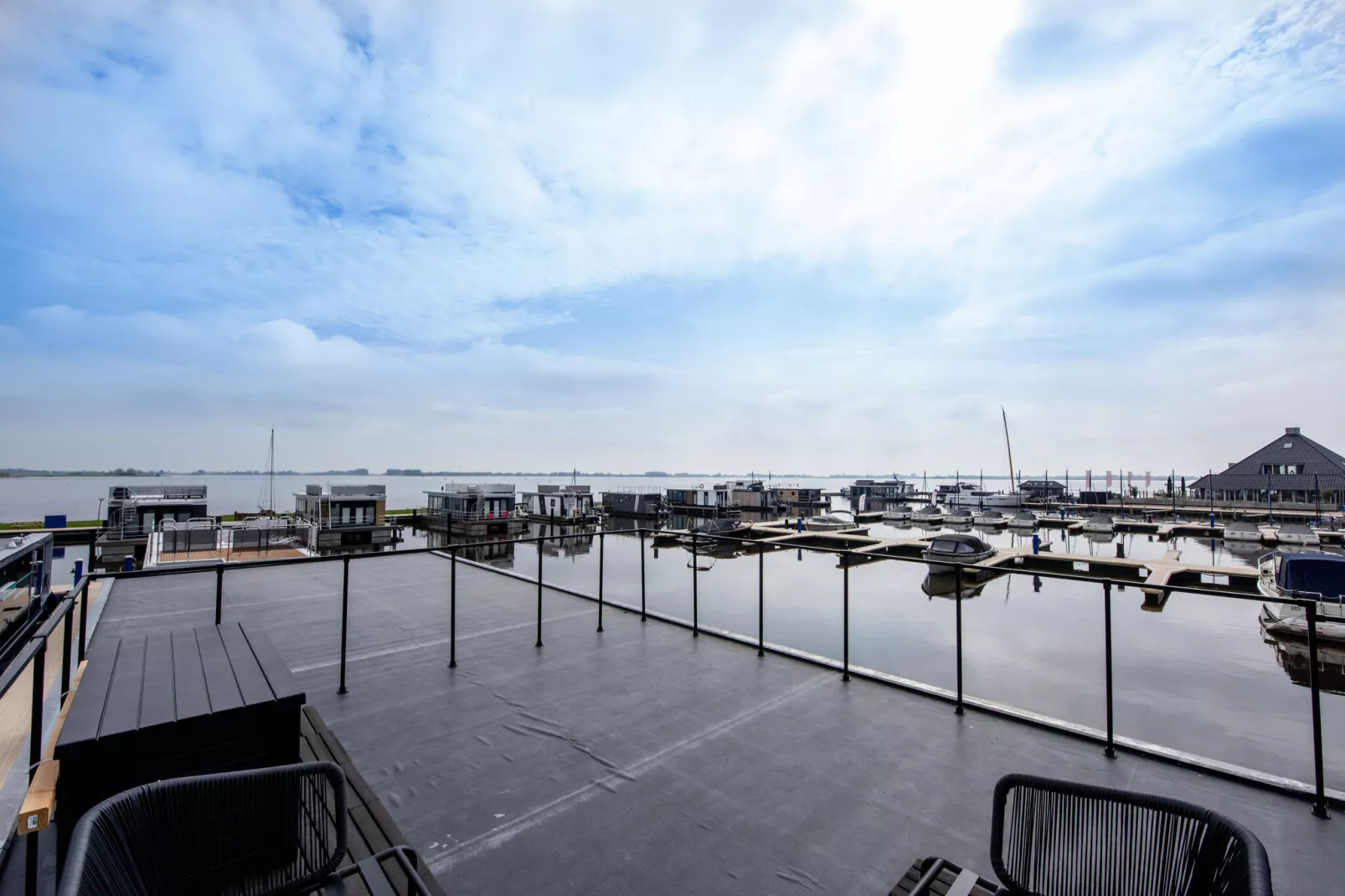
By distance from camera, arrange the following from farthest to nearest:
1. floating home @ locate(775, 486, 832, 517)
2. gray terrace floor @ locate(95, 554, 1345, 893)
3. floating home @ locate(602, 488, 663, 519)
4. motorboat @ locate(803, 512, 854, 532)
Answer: floating home @ locate(775, 486, 832, 517) → floating home @ locate(602, 488, 663, 519) → motorboat @ locate(803, 512, 854, 532) → gray terrace floor @ locate(95, 554, 1345, 893)

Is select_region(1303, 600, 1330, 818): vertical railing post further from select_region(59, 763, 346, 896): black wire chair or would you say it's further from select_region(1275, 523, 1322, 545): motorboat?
select_region(1275, 523, 1322, 545): motorboat

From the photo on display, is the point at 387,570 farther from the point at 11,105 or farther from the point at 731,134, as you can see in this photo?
the point at 731,134

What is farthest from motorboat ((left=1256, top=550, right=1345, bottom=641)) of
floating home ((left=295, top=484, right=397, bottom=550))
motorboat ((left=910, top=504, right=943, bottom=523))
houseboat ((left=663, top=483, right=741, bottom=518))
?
floating home ((left=295, top=484, right=397, bottom=550))

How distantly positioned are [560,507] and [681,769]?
43.8 metres

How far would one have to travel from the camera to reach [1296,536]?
26.4m

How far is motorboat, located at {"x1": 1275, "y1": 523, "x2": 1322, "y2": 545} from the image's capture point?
26.0 m

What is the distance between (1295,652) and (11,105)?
27.2m

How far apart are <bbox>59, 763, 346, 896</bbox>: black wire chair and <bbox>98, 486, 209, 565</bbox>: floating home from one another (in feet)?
103

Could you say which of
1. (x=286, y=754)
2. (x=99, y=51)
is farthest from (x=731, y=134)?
(x=286, y=754)

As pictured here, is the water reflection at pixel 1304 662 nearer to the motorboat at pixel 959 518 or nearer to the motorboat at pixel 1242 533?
the motorboat at pixel 1242 533

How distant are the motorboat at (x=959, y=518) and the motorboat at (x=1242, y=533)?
47.4 feet

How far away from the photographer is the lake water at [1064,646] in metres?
8.75

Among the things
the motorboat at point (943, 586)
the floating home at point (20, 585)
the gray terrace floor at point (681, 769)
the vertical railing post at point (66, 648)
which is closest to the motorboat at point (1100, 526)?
the motorboat at point (943, 586)

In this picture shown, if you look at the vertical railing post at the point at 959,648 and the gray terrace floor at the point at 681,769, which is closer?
the gray terrace floor at the point at 681,769
